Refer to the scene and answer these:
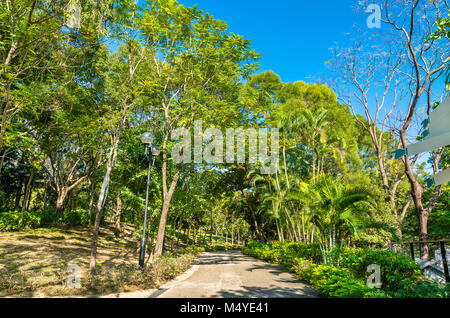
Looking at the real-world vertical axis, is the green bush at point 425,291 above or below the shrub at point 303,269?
above

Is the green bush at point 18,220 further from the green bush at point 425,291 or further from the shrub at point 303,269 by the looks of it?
the green bush at point 425,291

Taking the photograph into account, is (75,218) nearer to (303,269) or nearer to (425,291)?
(303,269)

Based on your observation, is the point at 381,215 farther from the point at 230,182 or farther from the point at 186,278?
the point at 186,278

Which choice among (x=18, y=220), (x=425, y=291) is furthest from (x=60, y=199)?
(x=425, y=291)

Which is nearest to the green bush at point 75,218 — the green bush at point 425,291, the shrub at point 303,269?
the shrub at point 303,269

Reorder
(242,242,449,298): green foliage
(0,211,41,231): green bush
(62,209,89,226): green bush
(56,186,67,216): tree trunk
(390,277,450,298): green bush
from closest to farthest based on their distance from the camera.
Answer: (390,277,450,298): green bush < (242,242,449,298): green foliage < (0,211,41,231): green bush < (56,186,67,216): tree trunk < (62,209,89,226): green bush

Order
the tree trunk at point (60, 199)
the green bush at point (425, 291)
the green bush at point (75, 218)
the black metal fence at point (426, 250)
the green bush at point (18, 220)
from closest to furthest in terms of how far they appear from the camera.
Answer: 1. the green bush at point (425, 291)
2. the black metal fence at point (426, 250)
3. the green bush at point (18, 220)
4. the tree trunk at point (60, 199)
5. the green bush at point (75, 218)

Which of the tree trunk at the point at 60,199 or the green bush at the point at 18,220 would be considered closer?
the green bush at the point at 18,220

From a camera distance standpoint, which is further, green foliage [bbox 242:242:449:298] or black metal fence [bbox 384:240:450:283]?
black metal fence [bbox 384:240:450:283]

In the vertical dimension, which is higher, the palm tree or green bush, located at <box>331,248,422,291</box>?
the palm tree

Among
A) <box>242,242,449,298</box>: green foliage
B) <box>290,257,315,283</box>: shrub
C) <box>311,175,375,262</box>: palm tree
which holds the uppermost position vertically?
<box>311,175,375,262</box>: palm tree

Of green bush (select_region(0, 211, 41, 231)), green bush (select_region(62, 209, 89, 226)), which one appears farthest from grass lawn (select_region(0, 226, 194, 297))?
green bush (select_region(62, 209, 89, 226))

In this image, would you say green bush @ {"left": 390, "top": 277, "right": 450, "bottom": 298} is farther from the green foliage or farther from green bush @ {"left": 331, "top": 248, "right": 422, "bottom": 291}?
green bush @ {"left": 331, "top": 248, "right": 422, "bottom": 291}
